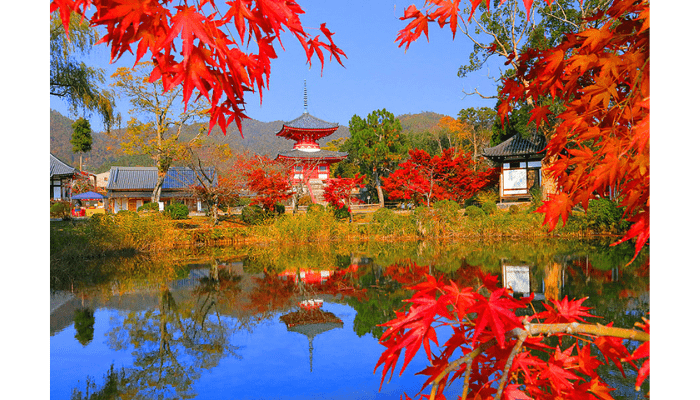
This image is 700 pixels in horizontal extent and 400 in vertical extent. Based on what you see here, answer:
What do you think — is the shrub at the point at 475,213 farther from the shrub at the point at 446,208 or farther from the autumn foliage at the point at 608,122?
the autumn foliage at the point at 608,122

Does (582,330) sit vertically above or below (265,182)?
below

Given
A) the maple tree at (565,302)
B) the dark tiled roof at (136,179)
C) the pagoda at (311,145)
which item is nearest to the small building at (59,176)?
the dark tiled roof at (136,179)

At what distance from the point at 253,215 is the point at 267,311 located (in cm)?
626

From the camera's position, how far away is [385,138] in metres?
18.2

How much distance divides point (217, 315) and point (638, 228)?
12.3 ft

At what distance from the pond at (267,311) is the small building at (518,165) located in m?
6.53

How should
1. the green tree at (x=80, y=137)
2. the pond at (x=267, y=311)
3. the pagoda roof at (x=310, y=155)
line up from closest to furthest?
the pond at (x=267, y=311)
the green tree at (x=80, y=137)
the pagoda roof at (x=310, y=155)

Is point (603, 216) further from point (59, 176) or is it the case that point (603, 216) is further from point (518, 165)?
point (59, 176)

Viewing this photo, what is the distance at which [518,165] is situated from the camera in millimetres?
13719

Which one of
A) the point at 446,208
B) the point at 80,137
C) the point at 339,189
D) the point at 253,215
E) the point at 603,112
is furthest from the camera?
the point at 80,137

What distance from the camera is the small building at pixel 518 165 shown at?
1336cm

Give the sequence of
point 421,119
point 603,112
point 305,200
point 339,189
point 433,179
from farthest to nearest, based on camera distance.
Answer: point 421,119 → point 305,200 → point 433,179 → point 339,189 → point 603,112

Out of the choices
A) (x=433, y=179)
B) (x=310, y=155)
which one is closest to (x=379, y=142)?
(x=310, y=155)

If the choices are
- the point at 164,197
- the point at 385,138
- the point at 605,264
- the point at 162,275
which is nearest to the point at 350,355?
the point at 162,275
